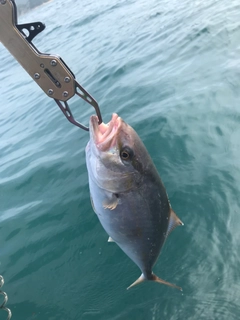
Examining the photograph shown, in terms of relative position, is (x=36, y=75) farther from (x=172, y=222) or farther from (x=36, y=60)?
(x=172, y=222)

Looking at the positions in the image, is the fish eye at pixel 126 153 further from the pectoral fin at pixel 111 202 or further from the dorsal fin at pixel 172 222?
the dorsal fin at pixel 172 222

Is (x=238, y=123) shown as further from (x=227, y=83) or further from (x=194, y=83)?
(x=194, y=83)

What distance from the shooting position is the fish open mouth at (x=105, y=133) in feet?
8.74

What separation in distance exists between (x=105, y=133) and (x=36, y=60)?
82 cm

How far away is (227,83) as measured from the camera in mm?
7785

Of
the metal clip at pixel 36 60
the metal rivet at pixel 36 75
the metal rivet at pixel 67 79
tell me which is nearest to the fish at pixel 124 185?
the metal clip at pixel 36 60

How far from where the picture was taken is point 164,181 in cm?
576

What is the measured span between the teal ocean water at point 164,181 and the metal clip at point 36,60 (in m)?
2.64

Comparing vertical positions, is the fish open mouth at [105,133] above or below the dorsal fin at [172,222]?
above

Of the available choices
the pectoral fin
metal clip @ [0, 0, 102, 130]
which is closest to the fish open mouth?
metal clip @ [0, 0, 102, 130]

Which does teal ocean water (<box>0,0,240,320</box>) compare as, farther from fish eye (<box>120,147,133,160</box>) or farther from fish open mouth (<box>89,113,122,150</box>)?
fish open mouth (<box>89,113,122,150</box>)


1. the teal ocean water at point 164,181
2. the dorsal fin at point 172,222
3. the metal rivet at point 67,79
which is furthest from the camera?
the teal ocean water at point 164,181

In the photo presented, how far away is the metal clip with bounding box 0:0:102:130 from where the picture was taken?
2764 millimetres

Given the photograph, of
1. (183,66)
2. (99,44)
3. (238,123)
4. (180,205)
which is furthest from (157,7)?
(180,205)
